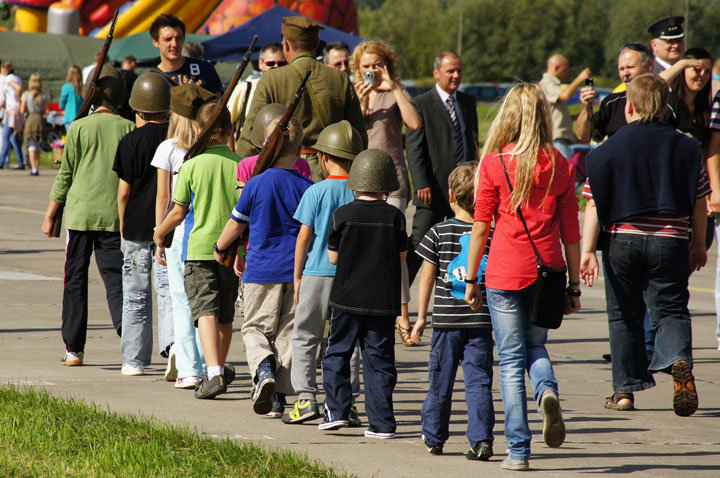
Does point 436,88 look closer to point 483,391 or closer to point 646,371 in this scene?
point 646,371

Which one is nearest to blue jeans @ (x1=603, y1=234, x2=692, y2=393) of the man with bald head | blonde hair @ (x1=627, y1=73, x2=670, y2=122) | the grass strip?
blonde hair @ (x1=627, y1=73, x2=670, y2=122)

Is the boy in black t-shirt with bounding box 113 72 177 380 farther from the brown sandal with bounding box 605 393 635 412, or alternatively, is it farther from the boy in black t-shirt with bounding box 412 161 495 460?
the brown sandal with bounding box 605 393 635 412

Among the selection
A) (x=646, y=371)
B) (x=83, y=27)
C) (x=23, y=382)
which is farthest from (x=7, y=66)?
(x=646, y=371)

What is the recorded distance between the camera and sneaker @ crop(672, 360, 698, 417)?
577 centimetres

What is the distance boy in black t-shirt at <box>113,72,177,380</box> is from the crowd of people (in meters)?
0.01

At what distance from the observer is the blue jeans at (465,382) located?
4984 mm

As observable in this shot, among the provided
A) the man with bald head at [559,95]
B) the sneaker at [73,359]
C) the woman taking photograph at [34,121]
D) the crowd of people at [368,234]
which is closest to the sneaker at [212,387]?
the crowd of people at [368,234]

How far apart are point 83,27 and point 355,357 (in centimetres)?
3338

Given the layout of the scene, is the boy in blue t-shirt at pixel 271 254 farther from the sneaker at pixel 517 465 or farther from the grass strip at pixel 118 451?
the sneaker at pixel 517 465

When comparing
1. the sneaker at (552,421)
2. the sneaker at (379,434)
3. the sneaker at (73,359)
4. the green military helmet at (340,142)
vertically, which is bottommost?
the sneaker at (73,359)

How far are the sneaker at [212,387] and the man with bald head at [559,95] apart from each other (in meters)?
9.03

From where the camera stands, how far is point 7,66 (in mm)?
23688

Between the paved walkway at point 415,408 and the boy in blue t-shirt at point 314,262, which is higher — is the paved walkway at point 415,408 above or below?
below

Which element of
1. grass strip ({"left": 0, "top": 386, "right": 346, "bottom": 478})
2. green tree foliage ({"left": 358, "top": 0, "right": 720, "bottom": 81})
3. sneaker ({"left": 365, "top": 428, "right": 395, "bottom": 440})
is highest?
green tree foliage ({"left": 358, "top": 0, "right": 720, "bottom": 81})
